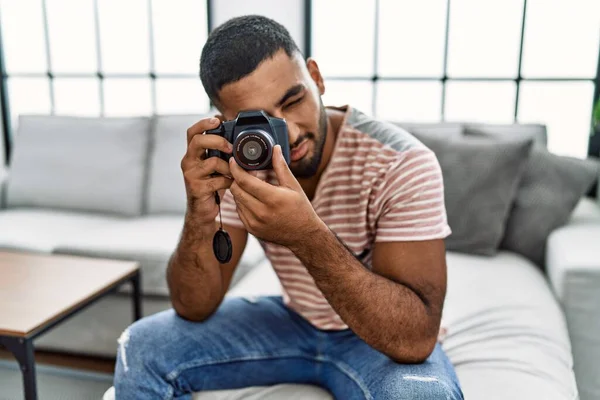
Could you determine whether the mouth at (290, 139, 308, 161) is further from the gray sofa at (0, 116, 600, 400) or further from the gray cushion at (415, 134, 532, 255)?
the gray cushion at (415, 134, 532, 255)

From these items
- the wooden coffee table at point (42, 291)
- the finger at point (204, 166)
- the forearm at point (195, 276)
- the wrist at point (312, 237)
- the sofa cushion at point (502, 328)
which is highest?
the finger at point (204, 166)

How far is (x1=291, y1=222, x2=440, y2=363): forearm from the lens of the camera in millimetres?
848

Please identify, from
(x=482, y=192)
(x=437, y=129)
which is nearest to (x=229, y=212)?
(x=482, y=192)

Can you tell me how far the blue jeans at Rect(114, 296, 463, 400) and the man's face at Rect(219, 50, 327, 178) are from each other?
325 mm

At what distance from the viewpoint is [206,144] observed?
899 millimetres

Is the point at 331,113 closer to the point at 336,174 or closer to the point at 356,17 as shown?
the point at 336,174

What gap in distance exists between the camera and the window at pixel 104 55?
120 inches

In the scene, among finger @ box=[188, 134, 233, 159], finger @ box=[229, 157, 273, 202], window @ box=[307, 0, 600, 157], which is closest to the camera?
finger @ box=[229, 157, 273, 202]

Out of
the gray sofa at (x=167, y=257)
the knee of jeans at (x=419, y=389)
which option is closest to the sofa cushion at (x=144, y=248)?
the gray sofa at (x=167, y=257)

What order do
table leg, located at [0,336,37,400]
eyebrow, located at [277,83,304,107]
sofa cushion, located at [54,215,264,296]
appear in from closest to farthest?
eyebrow, located at [277,83,304,107]
table leg, located at [0,336,37,400]
sofa cushion, located at [54,215,264,296]

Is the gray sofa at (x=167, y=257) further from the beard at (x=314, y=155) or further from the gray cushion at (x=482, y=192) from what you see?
the beard at (x=314, y=155)

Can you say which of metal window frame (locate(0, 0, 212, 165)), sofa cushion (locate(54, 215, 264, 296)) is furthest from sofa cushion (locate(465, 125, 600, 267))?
metal window frame (locate(0, 0, 212, 165))

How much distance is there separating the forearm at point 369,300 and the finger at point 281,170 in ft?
0.29

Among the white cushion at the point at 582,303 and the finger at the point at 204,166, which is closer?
the finger at the point at 204,166
